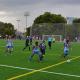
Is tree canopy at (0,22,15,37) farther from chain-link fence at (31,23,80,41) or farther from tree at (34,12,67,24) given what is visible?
chain-link fence at (31,23,80,41)

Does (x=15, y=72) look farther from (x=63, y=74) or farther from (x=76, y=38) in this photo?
(x=76, y=38)

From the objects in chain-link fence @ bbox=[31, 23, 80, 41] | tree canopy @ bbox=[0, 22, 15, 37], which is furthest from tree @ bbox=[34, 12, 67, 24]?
chain-link fence @ bbox=[31, 23, 80, 41]

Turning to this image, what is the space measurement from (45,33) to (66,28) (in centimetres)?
456

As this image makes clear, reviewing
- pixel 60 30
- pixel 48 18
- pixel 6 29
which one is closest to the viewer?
pixel 60 30

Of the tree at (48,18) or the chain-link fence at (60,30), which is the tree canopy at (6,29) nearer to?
the tree at (48,18)

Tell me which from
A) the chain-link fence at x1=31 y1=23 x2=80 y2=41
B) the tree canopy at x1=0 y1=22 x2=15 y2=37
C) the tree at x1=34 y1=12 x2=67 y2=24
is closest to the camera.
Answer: the chain-link fence at x1=31 y1=23 x2=80 y2=41

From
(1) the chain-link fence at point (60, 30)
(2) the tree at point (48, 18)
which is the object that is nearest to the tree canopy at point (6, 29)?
(2) the tree at point (48, 18)

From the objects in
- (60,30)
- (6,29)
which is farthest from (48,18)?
(60,30)

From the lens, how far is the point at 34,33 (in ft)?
244

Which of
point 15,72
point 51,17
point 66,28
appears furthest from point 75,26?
point 15,72

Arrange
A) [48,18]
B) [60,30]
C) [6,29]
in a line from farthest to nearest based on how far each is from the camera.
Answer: [6,29] < [48,18] < [60,30]

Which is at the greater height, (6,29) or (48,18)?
(48,18)

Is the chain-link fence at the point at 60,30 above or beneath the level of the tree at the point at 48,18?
beneath

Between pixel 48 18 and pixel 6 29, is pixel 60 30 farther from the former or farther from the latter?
pixel 6 29
